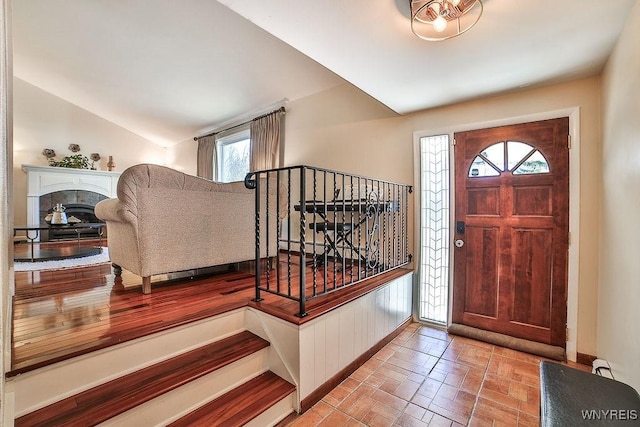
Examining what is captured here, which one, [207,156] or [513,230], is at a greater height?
[207,156]

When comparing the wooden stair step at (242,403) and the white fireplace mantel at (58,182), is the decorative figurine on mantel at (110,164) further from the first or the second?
the wooden stair step at (242,403)

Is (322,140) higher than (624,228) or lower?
higher

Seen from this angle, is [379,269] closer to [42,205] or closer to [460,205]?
[460,205]

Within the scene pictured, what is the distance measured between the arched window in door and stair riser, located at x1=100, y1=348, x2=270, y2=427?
2.48 metres

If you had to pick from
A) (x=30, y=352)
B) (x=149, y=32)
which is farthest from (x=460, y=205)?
(x=149, y=32)

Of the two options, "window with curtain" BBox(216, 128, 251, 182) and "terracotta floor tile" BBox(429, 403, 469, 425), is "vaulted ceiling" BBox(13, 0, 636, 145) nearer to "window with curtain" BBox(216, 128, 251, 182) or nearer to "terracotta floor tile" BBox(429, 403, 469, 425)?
"window with curtain" BBox(216, 128, 251, 182)

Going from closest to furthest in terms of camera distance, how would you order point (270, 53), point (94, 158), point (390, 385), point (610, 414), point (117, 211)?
point (610, 414) → point (390, 385) → point (117, 211) → point (270, 53) → point (94, 158)

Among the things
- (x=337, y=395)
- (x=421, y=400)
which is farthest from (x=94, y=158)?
(x=421, y=400)

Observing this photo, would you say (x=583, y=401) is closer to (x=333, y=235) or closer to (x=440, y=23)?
(x=440, y=23)

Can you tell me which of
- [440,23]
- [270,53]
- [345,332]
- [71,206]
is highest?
[270,53]

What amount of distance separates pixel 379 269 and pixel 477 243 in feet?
3.20

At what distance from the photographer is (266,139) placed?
15.3 ft

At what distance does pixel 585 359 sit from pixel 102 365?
336 centimetres

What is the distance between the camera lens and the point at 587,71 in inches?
82.3
